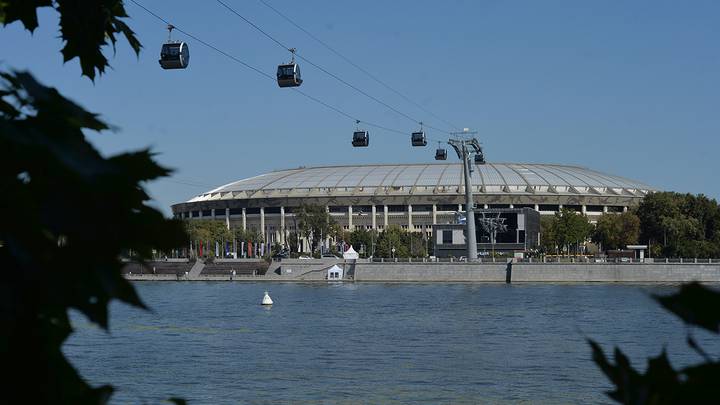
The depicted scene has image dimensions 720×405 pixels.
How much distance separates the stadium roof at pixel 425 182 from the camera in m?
161

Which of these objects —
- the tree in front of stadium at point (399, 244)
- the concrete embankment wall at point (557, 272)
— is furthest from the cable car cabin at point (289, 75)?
the tree in front of stadium at point (399, 244)

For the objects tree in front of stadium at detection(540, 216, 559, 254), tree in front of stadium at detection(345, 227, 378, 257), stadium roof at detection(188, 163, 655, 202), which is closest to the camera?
tree in front of stadium at detection(540, 216, 559, 254)

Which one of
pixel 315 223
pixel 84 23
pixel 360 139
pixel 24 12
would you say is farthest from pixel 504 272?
pixel 24 12

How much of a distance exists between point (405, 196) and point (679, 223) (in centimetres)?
5326

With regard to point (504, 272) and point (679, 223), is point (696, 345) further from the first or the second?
point (679, 223)

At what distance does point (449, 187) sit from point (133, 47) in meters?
156

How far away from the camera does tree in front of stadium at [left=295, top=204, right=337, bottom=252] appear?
137m

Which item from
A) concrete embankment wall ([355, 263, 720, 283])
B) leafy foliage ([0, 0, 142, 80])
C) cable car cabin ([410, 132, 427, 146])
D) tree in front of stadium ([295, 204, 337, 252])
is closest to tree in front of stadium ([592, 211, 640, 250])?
concrete embankment wall ([355, 263, 720, 283])

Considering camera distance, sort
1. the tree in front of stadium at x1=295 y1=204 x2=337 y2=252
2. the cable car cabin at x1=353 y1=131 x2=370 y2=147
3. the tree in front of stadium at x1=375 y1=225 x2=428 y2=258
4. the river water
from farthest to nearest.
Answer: the tree in front of stadium at x1=295 y1=204 x2=337 y2=252 < the tree in front of stadium at x1=375 y1=225 x2=428 y2=258 < the cable car cabin at x1=353 y1=131 x2=370 y2=147 < the river water

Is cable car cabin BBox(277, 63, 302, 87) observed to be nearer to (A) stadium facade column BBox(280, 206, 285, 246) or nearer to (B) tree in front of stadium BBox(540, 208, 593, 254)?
(B) tree in front of stadium BBox(540, 208, 593, 254)

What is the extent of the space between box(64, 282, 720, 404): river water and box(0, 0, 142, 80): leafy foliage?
6061 millimetres

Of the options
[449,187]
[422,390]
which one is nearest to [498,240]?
[449,187]

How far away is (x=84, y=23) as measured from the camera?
3793 mm

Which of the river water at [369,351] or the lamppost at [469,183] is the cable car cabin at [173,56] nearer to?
the river water at [369,351]
